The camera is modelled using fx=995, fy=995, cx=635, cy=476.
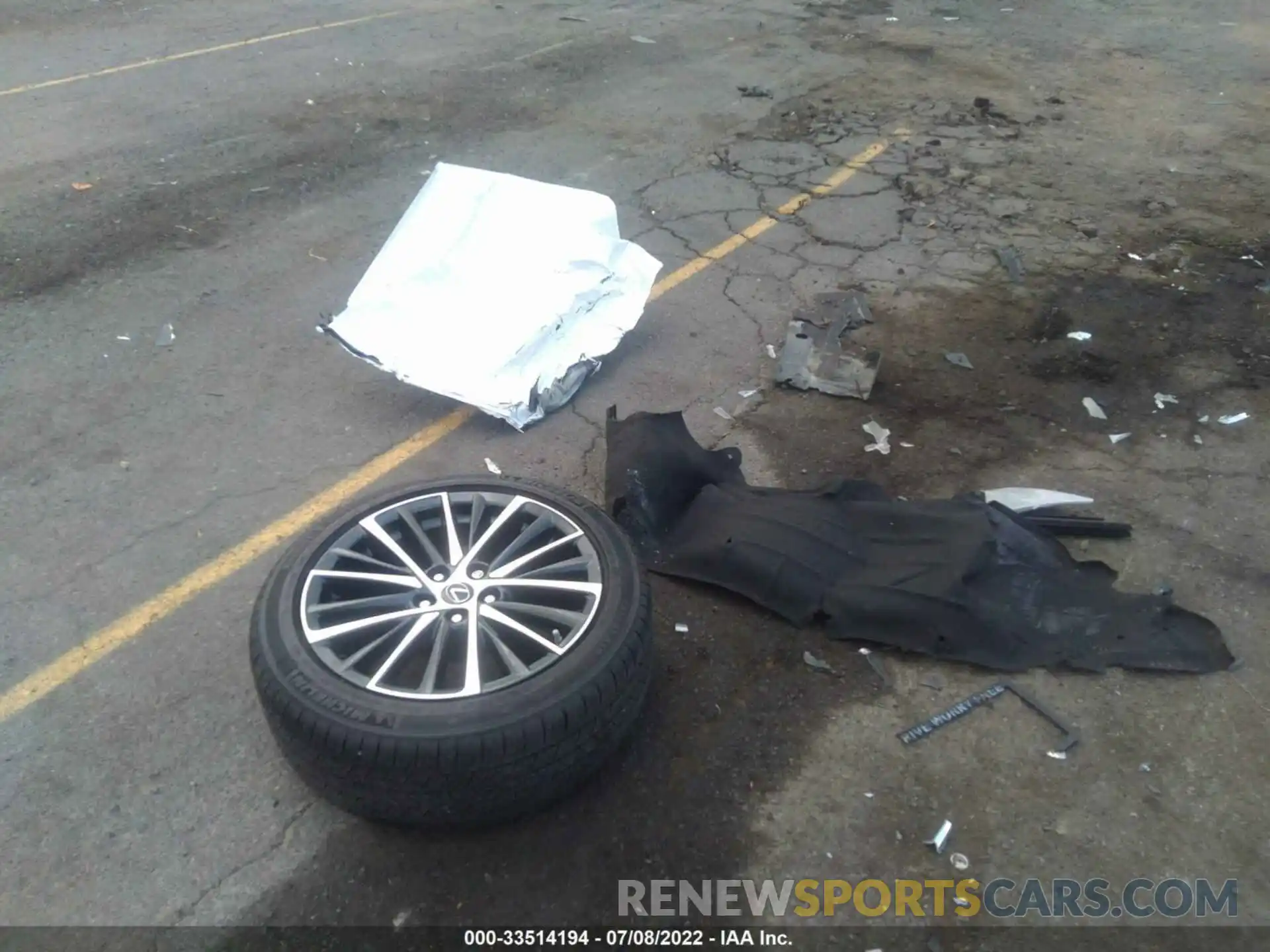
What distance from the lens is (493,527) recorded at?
332 cm

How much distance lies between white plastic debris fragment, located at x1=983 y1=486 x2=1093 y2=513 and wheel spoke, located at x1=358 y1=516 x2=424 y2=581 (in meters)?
2.30

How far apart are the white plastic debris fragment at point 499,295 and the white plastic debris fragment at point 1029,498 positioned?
1.91m

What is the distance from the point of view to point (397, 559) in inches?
128

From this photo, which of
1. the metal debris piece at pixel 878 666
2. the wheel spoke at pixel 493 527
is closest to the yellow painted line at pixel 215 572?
the wheel spoke at pixel 493 527

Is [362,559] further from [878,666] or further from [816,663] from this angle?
[878,666]

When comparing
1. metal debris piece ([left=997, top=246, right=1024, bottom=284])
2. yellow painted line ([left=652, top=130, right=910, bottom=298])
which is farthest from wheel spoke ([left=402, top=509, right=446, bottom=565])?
metal debris piece ([left=997, top=246, right=1024, bottom=284])

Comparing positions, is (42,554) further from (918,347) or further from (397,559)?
(918,347)

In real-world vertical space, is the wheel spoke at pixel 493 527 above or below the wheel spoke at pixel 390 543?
below

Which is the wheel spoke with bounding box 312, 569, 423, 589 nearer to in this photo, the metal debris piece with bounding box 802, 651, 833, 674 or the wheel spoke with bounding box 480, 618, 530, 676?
the wheel spoke with bounding box 480, 618, 530, 676

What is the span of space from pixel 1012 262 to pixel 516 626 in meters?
4.52

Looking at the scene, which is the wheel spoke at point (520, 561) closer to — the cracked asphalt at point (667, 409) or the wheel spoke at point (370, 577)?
the wheel spoke at point (370, 577)

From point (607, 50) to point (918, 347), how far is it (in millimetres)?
6345

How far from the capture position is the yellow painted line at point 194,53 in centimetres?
859

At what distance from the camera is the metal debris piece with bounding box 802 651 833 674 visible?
338cm
